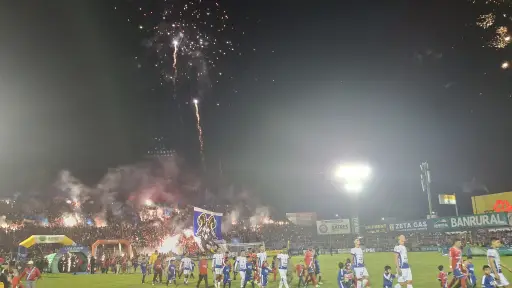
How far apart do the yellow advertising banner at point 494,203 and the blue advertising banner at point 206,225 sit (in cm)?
5499

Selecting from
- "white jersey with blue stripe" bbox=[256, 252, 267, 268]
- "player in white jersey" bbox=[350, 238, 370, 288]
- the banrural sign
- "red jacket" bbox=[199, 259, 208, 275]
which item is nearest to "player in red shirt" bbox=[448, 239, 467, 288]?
"player in white jersey" bbox=[350, 238, 370, 288]

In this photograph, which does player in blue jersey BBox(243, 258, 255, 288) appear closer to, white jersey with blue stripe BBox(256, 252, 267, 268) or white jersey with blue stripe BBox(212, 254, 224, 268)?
white jersey with blue stripe BBox(256, 252, 267, 268)

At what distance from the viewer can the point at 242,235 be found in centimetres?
8475

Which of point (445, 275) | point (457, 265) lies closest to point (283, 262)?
point (445, 275)

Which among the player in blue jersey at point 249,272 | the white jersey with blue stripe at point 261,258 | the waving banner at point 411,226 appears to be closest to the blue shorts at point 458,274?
the white jersey with blue stripe at point 261,258

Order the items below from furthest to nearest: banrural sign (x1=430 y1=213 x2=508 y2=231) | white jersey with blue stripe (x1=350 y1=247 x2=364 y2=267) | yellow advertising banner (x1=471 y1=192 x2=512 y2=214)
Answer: yellow advertising banner (x1=471 y1=192 x2=512 y2=214)
banrural sign (x1=430 y1=213 x2=508 y2=231)
white jersey with blue stripe (x1=350 y1=247 x2=364 y2=267)

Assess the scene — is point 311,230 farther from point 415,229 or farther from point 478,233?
point 478,233

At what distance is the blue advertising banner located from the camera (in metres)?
32.8

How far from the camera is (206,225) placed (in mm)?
33375

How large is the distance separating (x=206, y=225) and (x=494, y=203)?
62479 millimetres

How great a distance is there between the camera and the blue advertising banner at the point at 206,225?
3278cm

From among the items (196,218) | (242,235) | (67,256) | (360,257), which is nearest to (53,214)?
(242,235)

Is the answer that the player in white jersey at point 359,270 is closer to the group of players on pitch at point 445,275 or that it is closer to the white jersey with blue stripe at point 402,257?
the group of players on pitch at point 445,275

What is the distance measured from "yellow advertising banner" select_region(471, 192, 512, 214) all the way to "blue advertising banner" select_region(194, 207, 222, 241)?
54990 millimetres
